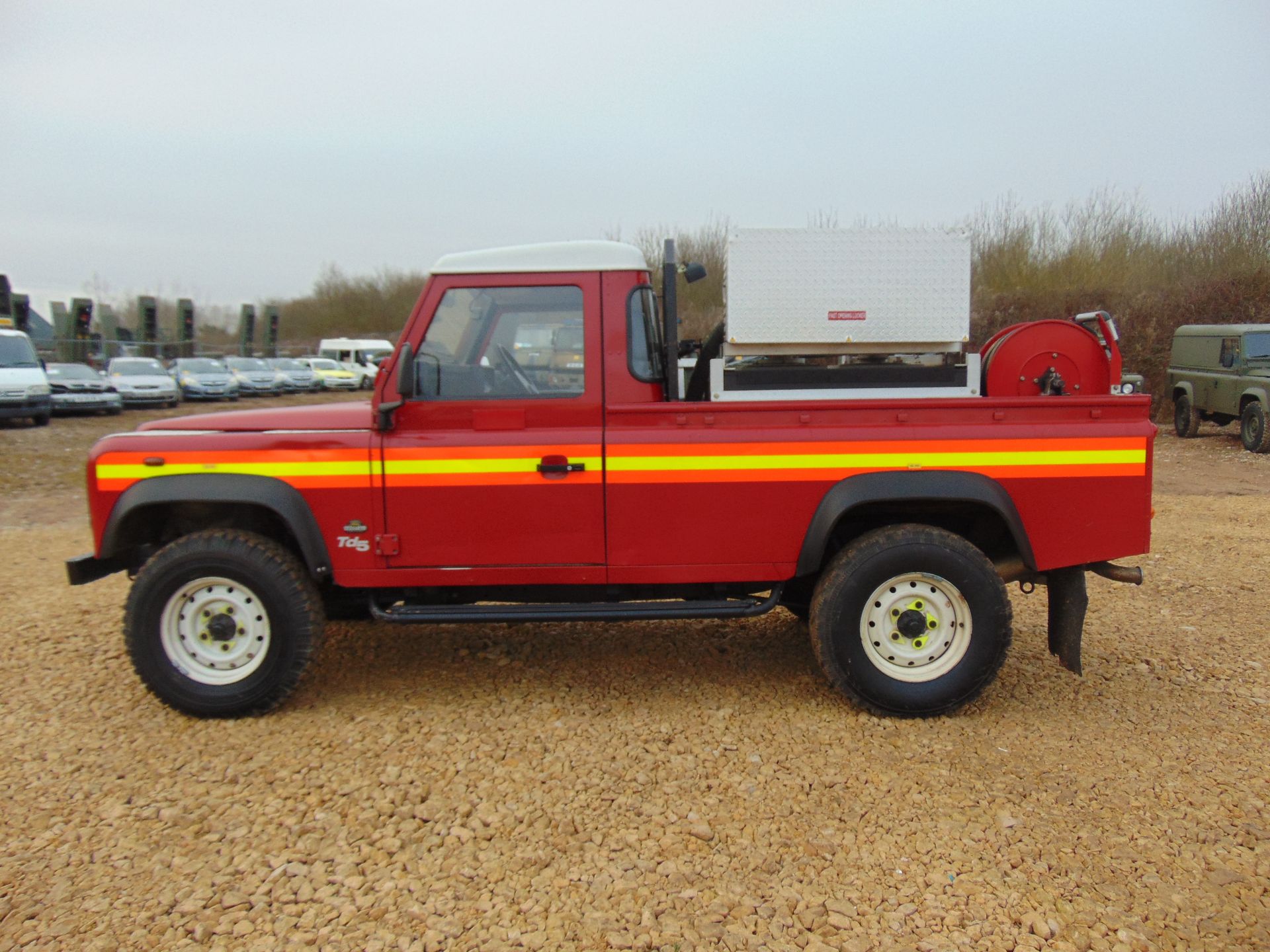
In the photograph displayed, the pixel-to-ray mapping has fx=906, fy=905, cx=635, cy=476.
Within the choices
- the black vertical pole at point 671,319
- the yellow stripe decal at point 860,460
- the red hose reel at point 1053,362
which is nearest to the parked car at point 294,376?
the black vertical pole at point 671,319

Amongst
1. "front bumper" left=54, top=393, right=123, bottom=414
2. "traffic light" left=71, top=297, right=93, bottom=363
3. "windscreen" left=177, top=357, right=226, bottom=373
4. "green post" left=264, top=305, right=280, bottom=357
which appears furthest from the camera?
"green post" left=264, top=305, right=280, bottom=357

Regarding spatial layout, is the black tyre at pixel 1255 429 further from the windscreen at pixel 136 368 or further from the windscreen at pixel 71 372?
the windscreen at pixel 136 368

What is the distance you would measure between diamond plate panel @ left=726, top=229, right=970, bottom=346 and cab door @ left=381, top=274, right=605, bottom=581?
708mm

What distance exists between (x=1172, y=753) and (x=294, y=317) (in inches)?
2076

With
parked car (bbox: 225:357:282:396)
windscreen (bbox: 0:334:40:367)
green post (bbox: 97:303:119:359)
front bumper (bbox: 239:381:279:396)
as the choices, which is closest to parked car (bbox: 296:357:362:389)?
parked car (bbox: 225:357:282:396)

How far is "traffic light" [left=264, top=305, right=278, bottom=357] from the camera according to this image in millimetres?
47406

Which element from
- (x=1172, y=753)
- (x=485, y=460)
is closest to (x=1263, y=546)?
(x=1172, y=753)

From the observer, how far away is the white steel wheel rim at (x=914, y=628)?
13.6ft

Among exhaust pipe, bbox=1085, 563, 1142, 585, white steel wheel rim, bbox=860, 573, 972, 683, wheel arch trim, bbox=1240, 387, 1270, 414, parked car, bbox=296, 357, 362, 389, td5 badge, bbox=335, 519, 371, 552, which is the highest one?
parked car, bbox=296, 357, 362, 389

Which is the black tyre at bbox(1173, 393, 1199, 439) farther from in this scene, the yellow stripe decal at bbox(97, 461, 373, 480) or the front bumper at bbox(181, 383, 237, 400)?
the front bumper at bbox(181, 383, 237, 400)

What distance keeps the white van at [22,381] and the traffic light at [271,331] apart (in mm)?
29286

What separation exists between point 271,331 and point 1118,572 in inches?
1957

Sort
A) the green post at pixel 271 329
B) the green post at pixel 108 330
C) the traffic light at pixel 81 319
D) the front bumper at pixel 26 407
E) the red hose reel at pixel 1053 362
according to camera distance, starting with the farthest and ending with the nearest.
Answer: the green post at pixel 271 329
the green post at pixel 108 330
the traffic light at pixel 81 319
the front bumper at pixel 26 407
the red hose reel at pixel 1053 362

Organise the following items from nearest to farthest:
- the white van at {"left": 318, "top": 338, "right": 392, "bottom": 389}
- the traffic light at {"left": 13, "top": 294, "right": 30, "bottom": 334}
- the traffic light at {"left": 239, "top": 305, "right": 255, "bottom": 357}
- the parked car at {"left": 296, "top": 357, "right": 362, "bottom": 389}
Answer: the traffic light at {"left": 13, "top": 294, "right": 30, "bottom": 334} < the parked car at {"left": 296, "top": 357, "right": 362, "bottom": 389} < the white van at {"left": 318, "top": 338, "right": 392, "bottom": 389} < the traffic light at {"left": 239, "top": 305, "right": 255, "bottom": 357}
